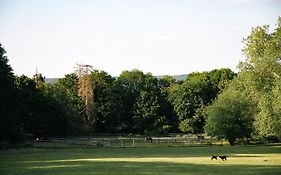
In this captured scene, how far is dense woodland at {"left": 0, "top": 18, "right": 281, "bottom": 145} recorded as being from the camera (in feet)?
195

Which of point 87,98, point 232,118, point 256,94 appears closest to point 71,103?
point 87,98

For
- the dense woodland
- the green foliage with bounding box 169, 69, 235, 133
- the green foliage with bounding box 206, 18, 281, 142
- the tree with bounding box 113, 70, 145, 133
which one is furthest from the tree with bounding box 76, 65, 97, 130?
the green foliage with bounding box 206, 18, 281, 142

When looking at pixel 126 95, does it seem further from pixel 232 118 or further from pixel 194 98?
pixel 232 118

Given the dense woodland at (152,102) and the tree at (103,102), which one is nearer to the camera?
the dense woodland at (152,102)

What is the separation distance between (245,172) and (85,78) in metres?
75.9

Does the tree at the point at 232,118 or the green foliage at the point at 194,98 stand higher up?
the green foliage at the point at 194,98

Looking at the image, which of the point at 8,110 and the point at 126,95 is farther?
the point at 126,95

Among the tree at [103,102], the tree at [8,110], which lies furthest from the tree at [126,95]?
the tree at [8,110]

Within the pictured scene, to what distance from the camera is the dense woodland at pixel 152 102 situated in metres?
59.3

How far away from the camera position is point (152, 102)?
114062 millimetres

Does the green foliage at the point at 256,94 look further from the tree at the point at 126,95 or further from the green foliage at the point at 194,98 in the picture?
the tree at the point at 126,95

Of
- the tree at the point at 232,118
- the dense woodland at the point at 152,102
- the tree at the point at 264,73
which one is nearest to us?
the tree at the point at 264,73

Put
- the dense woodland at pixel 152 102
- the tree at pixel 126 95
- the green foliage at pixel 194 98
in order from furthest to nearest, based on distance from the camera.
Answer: the tree at pixel 126 95 < the green foliage at pixel 194 98 < the dense woodland at pixel 152 102

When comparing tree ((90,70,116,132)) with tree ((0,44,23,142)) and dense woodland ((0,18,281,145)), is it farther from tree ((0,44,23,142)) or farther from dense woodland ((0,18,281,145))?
tree ((0,44,23,142))
